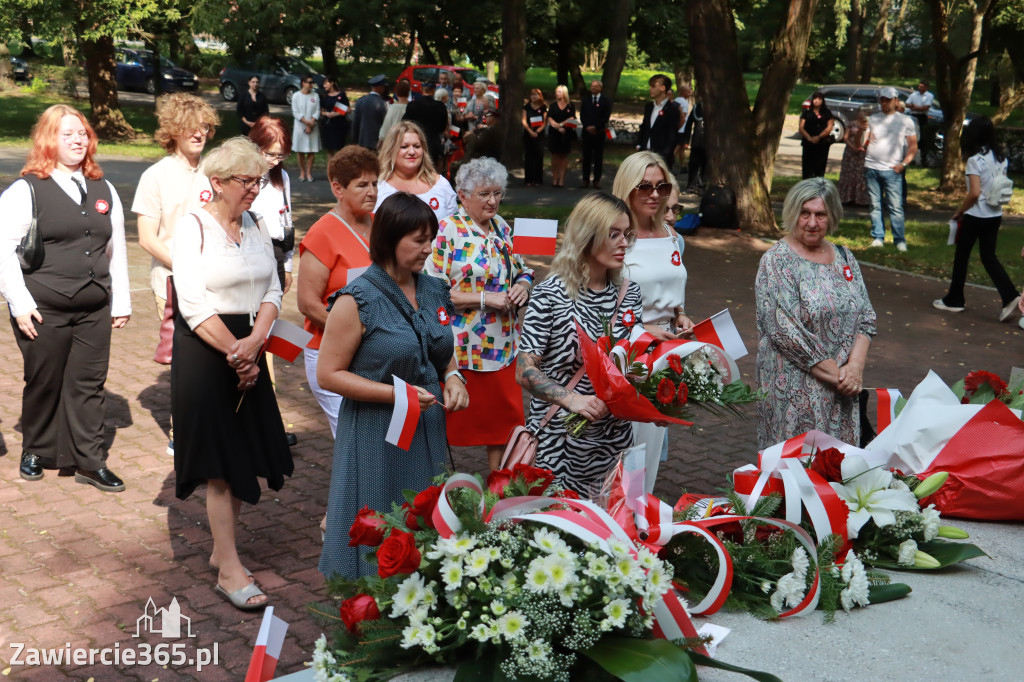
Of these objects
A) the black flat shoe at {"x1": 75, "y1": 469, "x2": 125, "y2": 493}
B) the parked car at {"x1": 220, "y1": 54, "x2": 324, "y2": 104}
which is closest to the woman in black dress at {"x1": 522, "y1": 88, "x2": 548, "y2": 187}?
the parked car at {"x1": 220, "y1": 54, "x2": 324, "y2": 104}

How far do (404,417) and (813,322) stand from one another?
2366 mm

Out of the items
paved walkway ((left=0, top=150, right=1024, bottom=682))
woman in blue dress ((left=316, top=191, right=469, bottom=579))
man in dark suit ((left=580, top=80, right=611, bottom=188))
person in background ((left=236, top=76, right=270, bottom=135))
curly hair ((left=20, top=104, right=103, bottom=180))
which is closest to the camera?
paved walkway ((left=0, top=150, right=1024, bottom=682))

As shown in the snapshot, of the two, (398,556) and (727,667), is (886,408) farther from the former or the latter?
(398,556)

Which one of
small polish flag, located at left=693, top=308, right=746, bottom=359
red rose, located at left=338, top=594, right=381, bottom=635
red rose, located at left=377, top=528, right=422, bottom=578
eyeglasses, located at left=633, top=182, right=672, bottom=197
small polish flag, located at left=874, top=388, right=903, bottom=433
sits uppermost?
eyeglasses, located at left=633, top=182, right=672, bottom=197

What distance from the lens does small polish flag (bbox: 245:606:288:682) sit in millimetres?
2441

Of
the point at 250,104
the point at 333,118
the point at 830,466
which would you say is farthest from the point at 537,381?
the point at 333,118

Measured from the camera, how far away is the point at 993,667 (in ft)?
8.20

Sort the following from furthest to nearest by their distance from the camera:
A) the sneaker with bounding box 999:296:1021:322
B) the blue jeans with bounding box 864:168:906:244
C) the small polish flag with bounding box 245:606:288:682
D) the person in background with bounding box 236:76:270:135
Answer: the person in background with bounding box 236:76:270:135, the blue jeans with bounding box 864:168:906:244, the sneaker with bounding box 999:296:1021:322, the small polish flag with bounding box 245:606:288:682

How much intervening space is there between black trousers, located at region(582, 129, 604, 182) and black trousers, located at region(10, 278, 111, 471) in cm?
1507

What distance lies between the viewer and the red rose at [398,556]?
7.56 ft

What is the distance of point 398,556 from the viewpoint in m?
2.31

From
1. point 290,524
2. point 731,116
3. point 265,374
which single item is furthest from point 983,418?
point 731,116

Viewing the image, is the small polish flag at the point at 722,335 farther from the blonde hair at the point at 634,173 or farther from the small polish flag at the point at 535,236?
the small polish flag at the point at 535,236

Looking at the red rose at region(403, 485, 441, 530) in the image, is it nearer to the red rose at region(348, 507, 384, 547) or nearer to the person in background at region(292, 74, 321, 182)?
the red rose at region(348, 507, 384, 547)
